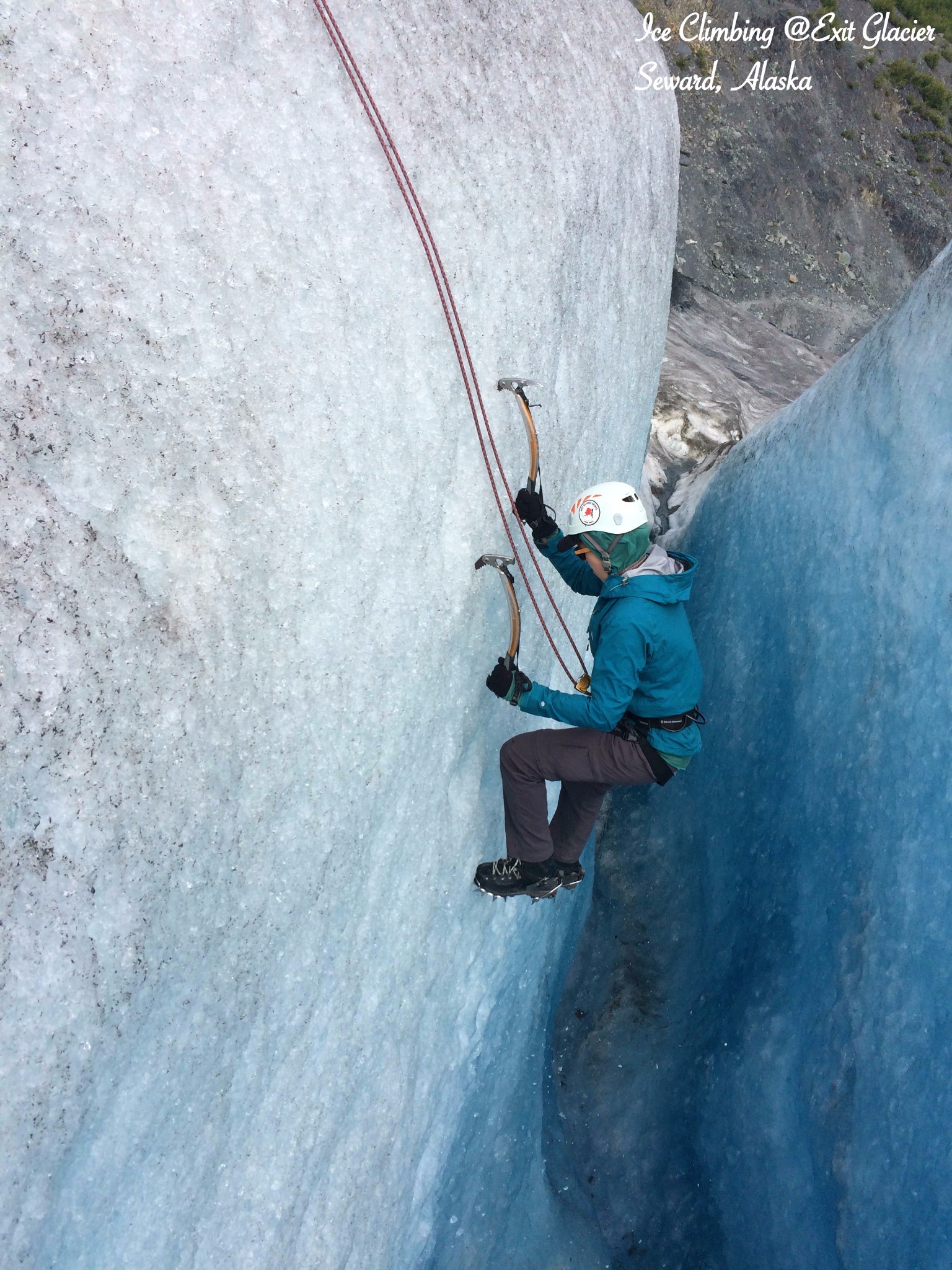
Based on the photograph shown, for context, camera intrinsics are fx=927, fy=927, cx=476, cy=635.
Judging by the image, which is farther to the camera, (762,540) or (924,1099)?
(762,540)

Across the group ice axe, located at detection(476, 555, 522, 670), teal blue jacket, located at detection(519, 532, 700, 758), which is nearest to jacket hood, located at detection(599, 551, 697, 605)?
teal blue jacket, located at detection(519, 532, 700, 758)

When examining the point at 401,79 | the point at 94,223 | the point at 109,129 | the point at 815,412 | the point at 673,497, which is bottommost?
the point at 673,497

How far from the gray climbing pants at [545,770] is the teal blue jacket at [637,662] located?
0.10 metres

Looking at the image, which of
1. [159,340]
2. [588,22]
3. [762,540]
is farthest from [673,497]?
[159,340]

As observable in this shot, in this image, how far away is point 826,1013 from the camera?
343cm

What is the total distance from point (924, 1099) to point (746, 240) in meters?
12.5

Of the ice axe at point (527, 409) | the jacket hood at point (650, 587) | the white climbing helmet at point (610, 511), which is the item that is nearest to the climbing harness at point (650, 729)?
the jacket hood at point (650, 587)

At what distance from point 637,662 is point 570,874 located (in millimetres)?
991

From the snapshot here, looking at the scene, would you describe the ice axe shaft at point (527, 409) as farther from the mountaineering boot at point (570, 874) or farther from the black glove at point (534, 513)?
the mountaineering boot at point (570, 874)

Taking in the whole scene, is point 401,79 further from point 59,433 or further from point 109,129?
point 59,433

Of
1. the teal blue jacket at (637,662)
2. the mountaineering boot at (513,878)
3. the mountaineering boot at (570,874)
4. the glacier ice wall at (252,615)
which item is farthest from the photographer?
the mountaineering boot at (570,874)

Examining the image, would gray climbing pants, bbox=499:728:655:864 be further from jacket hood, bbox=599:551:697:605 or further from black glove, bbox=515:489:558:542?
black glove, bbox=515:489:558:542

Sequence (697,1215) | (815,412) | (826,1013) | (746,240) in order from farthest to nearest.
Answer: (746,240), (815,412), (697,1215), (826,1013)

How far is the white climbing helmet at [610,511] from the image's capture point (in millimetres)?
2908
